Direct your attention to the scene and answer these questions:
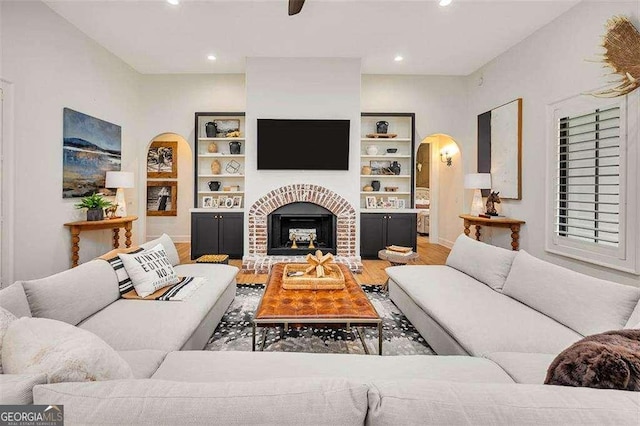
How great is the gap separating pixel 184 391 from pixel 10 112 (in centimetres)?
397

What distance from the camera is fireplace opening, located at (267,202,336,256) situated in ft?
17.3

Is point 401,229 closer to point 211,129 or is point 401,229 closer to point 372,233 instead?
point 372,233

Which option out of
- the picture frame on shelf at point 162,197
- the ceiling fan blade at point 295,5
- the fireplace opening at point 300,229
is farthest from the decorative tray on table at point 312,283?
the picture frame on shelf at point 162,197

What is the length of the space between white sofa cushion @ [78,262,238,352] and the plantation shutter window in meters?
3.63

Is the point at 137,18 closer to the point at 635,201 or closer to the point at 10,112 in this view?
the point at 10,112

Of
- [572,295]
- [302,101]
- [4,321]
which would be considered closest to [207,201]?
[302,101]

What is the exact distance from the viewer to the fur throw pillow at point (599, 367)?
91 cm

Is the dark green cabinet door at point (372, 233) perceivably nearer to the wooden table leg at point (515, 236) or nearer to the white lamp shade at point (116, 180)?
the wooden table leg at point (515, 236)

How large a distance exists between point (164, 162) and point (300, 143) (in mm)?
4092

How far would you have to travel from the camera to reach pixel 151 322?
6.50ft

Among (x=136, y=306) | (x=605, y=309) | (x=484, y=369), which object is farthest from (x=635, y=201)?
(x=136, y=306)

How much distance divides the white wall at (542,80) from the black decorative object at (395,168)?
5.40 ft

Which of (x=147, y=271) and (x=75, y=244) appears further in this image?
(x=75, y=244)

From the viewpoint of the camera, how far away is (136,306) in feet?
7.29
